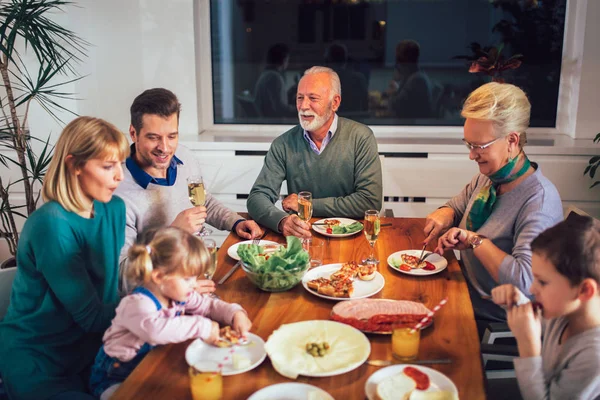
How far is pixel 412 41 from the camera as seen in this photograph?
4129 mm

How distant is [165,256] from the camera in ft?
4.85

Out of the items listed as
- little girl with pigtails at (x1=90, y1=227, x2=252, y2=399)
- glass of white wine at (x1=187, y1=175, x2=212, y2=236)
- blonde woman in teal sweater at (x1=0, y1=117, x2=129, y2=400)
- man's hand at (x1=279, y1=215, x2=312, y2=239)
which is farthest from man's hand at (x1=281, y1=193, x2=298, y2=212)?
little girl with pigtails at (x1=90, y1=227, x2=252, y2=399)

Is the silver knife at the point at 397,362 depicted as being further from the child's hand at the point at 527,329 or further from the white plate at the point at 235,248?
Result: the white plate at the point at 235,248

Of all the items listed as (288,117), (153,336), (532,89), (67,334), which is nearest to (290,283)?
(153,336)

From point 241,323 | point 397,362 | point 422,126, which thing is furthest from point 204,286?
point 422,126

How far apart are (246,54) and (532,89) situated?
1.99m

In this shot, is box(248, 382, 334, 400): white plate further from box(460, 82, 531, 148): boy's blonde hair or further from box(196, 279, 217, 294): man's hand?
box(460, 82, 531, 148): boy's blonde hair

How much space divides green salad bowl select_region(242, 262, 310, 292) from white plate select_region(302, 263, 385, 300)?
59mm

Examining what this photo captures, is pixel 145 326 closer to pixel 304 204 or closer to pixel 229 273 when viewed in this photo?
pixel 229 273

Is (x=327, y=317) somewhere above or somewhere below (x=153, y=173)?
below

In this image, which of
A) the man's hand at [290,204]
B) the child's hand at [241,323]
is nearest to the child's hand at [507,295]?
the child's hand at [241,323]

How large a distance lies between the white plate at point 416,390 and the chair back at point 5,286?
1281 mm

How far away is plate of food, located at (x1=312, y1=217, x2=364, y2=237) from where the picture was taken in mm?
2410

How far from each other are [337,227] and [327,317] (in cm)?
79
